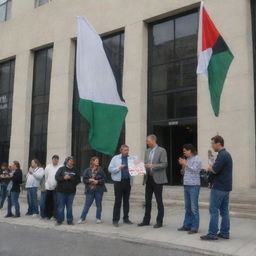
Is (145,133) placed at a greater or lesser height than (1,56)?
lesser

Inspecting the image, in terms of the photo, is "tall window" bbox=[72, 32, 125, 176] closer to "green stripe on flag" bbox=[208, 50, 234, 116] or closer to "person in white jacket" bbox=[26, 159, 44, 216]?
"person in white jacket" bbox=[26, 159, 44, 216]

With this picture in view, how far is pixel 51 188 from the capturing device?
10.6 m

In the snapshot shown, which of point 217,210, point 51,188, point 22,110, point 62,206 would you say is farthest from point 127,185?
point 22,110

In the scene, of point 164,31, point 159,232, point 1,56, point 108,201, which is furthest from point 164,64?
point 1,56

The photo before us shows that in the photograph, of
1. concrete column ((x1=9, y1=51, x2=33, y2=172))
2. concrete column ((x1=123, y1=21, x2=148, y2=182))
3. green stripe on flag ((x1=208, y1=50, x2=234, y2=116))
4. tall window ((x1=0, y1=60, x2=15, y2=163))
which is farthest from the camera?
Answer: tall window ((x1=0, y1=60, x2=15, y2=163))

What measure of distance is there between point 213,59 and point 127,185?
11.5ft

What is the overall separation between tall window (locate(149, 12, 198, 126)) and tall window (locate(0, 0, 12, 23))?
11.5 meters

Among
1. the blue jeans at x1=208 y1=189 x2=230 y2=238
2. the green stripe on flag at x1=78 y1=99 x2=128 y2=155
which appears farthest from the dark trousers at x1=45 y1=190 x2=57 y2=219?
the blue jeans at x1=208 y1=189 x2=230 y2=238

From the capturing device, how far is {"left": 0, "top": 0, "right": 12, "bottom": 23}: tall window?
80.1 feet

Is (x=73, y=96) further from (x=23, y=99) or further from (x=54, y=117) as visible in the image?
(x=23, y=99)

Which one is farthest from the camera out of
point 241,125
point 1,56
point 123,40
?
point 1,56

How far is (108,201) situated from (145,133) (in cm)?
371

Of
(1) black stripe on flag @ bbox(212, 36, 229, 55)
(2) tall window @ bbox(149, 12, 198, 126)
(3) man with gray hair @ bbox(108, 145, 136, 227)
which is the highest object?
(2) tall window @ bbox(149, 12, 198, 126)

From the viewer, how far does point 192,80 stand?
15.5 metres
